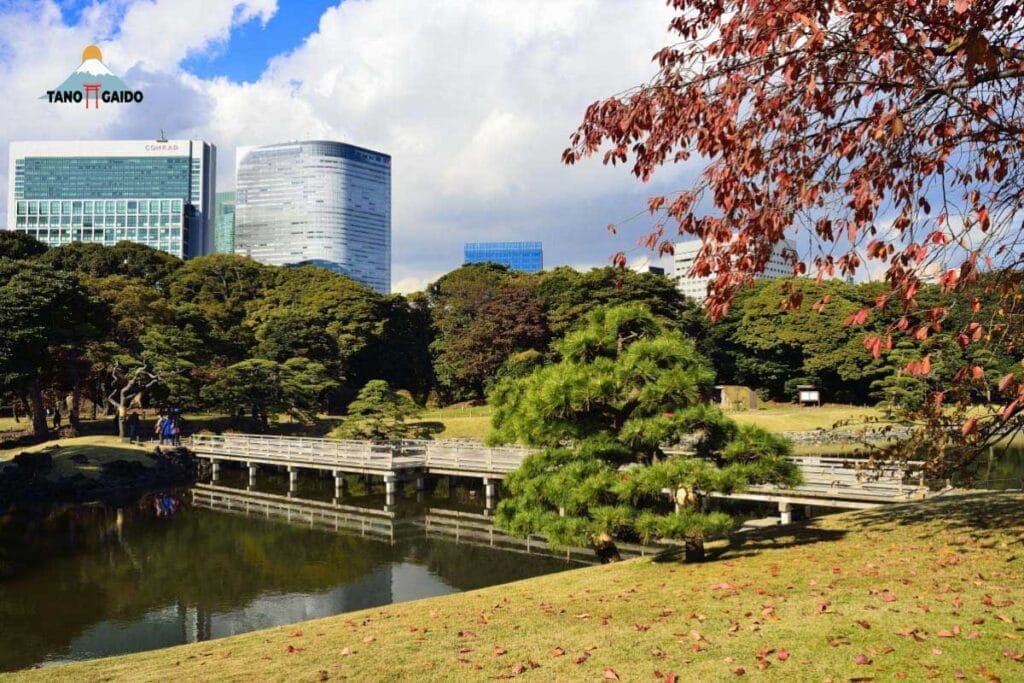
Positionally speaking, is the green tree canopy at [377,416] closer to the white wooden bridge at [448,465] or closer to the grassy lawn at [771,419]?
the white wooden bridge at [448,465]

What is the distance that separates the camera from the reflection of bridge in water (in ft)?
58.4

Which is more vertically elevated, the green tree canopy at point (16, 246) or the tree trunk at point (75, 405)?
the green tree canopy at point (16, 246)

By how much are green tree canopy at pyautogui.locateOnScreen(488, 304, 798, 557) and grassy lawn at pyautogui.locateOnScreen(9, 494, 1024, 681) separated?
0.71 m

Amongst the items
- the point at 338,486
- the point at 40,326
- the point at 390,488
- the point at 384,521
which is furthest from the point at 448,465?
the point at 40,326

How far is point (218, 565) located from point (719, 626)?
1398 cm

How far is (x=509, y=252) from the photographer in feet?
624

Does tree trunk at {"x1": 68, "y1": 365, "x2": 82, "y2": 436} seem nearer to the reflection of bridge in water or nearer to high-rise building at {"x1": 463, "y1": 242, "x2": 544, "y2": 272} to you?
the reflection of bridge in water

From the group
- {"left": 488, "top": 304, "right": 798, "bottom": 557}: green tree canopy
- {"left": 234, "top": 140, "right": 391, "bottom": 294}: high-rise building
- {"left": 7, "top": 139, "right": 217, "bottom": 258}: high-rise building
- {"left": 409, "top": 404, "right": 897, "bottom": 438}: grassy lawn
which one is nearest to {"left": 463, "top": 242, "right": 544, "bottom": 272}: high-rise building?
{"left": 234, "top": 140, "right": 391, "bottom": 294}: high-rise building

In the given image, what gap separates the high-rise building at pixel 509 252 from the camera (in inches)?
7466

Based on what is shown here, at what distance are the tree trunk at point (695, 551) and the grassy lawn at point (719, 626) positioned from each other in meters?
0.30

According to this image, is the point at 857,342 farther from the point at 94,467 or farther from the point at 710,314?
the point at 710,314

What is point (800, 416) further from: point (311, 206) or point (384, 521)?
point (311, 206)

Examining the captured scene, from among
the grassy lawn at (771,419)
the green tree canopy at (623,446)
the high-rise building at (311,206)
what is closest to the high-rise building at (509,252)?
the high-rise building at (311,206)

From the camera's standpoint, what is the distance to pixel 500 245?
190875 millimetres
